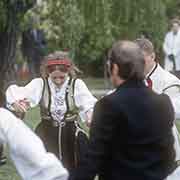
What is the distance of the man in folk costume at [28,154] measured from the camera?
17.5ft

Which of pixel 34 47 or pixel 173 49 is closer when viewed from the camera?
pixel 173 49

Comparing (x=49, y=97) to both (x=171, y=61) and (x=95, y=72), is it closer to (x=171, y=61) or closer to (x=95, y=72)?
(x=171, y=61)

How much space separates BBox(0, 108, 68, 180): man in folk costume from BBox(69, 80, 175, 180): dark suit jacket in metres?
0.26

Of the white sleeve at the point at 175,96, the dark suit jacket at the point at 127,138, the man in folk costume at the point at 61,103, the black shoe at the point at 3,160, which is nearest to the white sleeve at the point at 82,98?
the man in folk costume at the point at 61,103

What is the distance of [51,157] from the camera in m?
5.41

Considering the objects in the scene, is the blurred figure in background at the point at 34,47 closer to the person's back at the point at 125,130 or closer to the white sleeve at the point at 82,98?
A: the white sleeve at the point at 82,98

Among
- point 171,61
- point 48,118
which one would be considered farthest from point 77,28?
point 48,118

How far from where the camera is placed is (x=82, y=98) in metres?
8.72

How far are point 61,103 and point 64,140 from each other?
0.35m

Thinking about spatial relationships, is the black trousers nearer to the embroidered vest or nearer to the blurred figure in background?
the embroidered vest

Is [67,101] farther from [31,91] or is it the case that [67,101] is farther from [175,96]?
[175,96]

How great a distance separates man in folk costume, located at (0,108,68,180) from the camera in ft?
17.5

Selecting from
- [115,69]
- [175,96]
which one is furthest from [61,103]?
[115,69]

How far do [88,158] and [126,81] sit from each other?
19.9 inches
